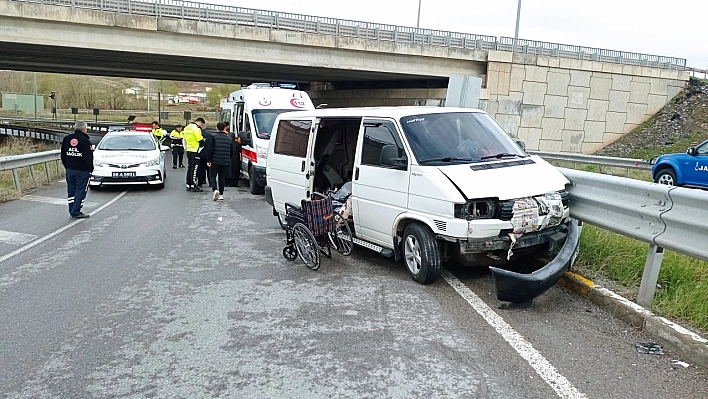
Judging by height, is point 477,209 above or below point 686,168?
below

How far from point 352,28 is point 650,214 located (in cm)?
2314

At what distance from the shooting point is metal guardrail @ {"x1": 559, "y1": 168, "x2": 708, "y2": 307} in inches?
182

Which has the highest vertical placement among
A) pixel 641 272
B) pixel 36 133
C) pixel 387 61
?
pixel 387 61

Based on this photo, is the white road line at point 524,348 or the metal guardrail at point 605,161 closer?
the white road line at point 524,348

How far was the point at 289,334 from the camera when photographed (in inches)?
184

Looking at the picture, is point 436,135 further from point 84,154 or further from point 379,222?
point 84,154

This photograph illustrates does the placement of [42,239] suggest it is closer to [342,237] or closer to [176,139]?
[342,237]

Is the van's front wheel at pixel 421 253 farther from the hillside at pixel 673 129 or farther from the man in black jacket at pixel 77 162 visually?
the hillside at pixel 673 129

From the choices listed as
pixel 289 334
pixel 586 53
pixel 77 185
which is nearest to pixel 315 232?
pixel 289 334

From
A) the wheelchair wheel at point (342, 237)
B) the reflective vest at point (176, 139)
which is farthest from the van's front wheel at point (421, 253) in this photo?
the reflective vest at point (176, 139)

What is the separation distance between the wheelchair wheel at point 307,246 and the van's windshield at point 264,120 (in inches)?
305

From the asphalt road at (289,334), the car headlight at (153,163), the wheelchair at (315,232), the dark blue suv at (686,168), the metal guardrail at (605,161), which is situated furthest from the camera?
the metal guardrail at (605,161)

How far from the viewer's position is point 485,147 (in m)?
6.46

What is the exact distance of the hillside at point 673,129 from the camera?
2780 centimetres
